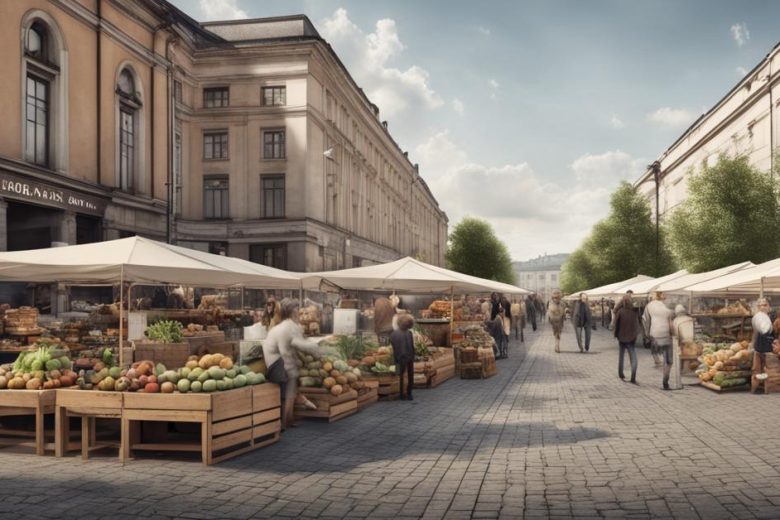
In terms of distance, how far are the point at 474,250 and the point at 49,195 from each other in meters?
66.7

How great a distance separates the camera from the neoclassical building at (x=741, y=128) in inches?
1480

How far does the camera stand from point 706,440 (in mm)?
8555

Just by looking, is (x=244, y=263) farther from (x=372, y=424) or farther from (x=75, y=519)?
A: (x=75, y=519)

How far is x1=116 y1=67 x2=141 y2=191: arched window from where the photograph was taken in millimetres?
28156

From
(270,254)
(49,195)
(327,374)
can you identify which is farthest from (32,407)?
(270,254)

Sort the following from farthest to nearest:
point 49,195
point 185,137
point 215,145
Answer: point 215,145, point 185,137, point 49,195

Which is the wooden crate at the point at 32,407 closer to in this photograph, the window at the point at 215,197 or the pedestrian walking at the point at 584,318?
the pedestrian walking at the point at 584,318

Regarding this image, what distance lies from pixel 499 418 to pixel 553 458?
2.84 meters

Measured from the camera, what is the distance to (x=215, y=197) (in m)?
38.8

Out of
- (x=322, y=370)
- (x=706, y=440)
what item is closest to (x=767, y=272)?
(x=706, y=440)

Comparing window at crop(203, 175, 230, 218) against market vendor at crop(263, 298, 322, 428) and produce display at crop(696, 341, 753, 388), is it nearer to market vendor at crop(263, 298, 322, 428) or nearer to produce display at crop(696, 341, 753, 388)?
produce display at crop(696, 341, 753, 388)

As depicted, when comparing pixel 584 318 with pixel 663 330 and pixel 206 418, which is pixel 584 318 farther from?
pixel 206 418

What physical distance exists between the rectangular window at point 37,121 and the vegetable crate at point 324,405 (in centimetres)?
1674

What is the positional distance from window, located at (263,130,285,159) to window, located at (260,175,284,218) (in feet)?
3.98
